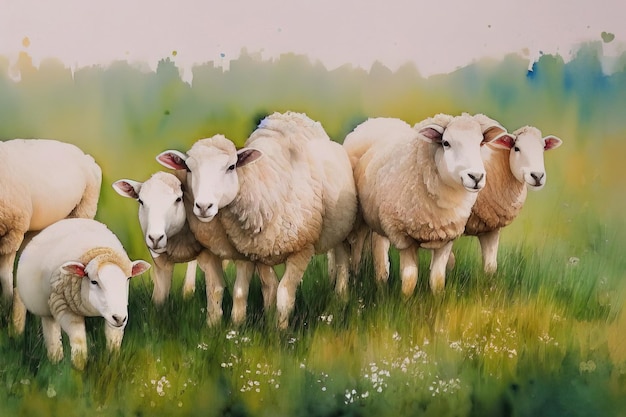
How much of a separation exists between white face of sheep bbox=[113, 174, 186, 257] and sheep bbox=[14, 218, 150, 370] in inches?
3.2

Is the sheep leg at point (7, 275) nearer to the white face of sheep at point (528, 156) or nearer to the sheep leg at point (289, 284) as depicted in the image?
the sheep leg at point (289, 284)

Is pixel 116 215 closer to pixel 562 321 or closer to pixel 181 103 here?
pixel 181 103

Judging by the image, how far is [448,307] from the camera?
7.45ft

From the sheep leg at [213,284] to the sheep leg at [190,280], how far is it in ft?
0.10

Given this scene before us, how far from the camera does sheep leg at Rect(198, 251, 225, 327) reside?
7.18 feet

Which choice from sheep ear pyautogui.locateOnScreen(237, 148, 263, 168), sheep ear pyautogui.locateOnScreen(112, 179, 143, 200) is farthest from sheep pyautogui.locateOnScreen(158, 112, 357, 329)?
sheep ear pyautogui.locateOnScreen(112, 179, 143, 200)

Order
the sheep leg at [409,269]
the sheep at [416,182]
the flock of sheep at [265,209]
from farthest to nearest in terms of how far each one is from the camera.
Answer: the sheep leg at [409,269], the sheep at [416,182], the flock of sheep at [265,209]

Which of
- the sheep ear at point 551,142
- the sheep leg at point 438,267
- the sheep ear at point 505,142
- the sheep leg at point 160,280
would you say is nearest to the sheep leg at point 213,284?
the sheep leg at point 160,280

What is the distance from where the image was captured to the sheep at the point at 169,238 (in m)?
2.05

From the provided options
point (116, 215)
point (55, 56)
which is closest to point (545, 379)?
point (116, 215)

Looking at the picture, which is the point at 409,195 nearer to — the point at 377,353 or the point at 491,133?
the point at 491,133

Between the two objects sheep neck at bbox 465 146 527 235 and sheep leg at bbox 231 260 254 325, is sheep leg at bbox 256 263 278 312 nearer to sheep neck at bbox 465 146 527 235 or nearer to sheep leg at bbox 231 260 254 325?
sheep leg at bbox 231 260 254 325

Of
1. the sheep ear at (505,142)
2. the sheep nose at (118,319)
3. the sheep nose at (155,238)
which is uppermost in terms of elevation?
the sheep ear at (505,142)

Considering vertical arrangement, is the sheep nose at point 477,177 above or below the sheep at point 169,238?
above
